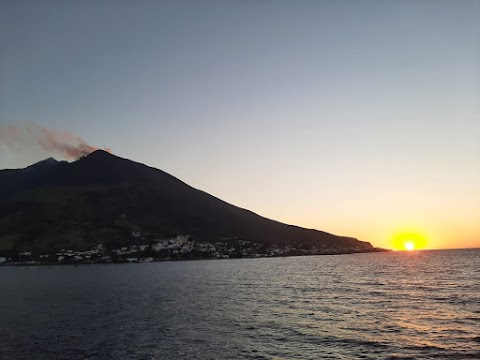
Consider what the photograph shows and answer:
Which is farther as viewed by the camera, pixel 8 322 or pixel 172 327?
pixel 8 322

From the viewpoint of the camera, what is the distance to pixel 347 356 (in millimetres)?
43219

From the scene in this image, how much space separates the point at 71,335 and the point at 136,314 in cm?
1775

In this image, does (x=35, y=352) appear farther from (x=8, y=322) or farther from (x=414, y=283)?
(x=414, y=283)

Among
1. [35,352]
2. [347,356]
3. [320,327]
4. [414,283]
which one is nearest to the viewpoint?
[347,356]

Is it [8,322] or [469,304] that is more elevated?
[469,304]

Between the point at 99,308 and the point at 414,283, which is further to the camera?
the point at 414,283

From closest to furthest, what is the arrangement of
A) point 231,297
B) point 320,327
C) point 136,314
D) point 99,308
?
point 320,327
point 136,314
point 99,308
point 231,297

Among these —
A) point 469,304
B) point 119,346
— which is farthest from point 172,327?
point 469,304

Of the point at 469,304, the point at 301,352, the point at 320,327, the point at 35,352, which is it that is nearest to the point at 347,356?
the point at 301,352

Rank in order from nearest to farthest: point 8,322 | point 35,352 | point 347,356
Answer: point 347,356
point 35,352
point 8,322

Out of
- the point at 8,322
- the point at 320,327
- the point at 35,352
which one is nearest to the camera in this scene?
the point at 35,352

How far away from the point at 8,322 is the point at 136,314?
20.7 metres

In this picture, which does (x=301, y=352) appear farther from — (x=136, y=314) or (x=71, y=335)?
(x=136, y=314)

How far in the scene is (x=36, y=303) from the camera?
317 ft
